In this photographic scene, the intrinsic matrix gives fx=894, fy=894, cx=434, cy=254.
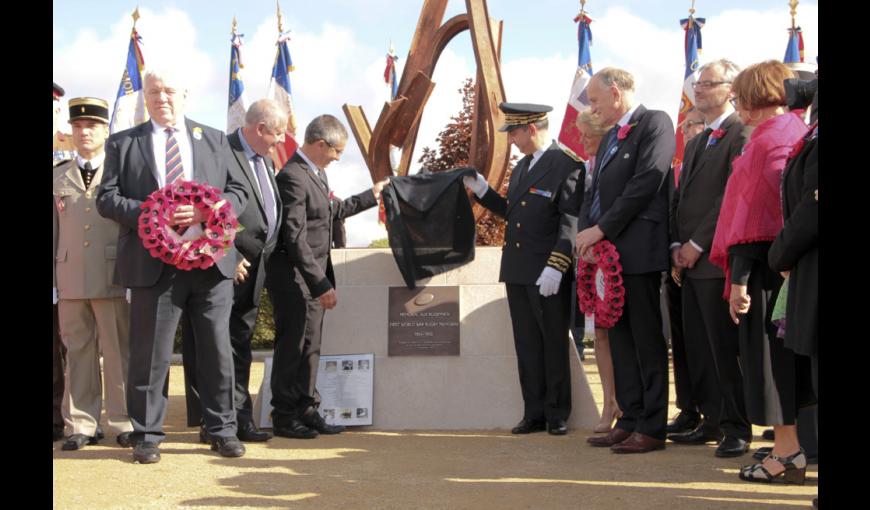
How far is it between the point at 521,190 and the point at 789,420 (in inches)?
97.5

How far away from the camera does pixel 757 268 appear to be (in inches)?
155

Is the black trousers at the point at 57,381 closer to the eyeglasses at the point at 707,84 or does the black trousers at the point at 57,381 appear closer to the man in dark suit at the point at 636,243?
the man in dark suit at the point at 636,243

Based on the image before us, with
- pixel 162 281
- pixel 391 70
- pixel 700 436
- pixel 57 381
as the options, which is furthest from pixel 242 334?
pixel 391 70

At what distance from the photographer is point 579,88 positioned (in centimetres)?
1318

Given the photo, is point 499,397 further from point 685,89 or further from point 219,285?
point 685,89

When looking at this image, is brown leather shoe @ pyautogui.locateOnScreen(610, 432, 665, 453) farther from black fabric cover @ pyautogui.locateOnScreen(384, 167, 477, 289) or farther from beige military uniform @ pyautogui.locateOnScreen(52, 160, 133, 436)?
beige military uniform @ pyautogui.locateOnScreen(52, 160, 133, 436)

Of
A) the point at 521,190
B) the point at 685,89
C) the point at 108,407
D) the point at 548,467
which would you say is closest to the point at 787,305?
the point at 548,467

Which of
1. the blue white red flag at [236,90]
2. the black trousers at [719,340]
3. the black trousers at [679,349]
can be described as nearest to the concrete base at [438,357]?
the black trousers at [679,349]

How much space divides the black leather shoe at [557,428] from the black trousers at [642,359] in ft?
1.93

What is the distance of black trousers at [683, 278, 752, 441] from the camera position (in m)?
4.64

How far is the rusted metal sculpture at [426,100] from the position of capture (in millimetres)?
7953

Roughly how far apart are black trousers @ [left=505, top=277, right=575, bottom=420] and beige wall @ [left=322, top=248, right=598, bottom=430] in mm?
296
